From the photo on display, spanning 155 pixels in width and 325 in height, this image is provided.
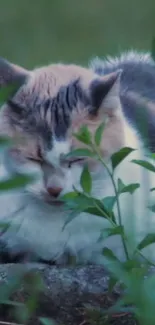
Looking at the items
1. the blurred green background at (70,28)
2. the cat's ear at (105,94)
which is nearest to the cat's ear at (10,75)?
the cat's ear at (105,94)

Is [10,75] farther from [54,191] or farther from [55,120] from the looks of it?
[54,191]

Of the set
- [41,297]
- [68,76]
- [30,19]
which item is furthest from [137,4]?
[41,297]

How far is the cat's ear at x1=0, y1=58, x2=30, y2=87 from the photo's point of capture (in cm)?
269

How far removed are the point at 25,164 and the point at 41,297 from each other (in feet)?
1.87

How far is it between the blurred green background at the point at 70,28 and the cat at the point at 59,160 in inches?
112

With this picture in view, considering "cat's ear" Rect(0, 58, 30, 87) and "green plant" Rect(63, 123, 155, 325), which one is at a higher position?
"cat's ear" Rect(0, 58, 30, 87)

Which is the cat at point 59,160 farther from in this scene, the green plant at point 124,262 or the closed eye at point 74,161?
the green plant at point 124,262

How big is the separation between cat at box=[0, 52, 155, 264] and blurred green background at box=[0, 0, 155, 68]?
2.84 m

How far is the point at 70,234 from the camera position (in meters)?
2.81

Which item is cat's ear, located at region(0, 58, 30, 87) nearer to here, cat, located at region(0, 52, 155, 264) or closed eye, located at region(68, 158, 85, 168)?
cat, located at region(0, 52, 155, 264)

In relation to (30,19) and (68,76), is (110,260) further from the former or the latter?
(30,19)

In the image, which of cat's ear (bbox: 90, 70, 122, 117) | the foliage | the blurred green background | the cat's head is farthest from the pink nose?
the blurred green background

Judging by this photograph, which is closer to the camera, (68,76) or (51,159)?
(51,159)

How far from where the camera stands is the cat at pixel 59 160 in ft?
8.67
